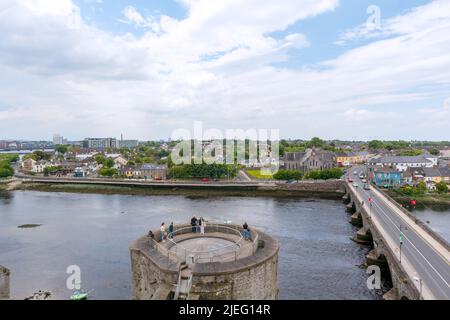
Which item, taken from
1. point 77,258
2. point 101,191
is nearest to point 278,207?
point 77,258

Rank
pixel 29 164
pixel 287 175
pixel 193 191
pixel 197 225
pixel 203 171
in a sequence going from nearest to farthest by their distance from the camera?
1. pixel 197 225
2. pixel 193 191
3. pixel 287 175
4. pixel 203 171
5. pixel 29 164

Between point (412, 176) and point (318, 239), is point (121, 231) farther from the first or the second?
point (412, 176)

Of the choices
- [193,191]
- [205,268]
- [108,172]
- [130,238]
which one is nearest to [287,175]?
[193,191]

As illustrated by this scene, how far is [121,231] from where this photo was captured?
33.3m

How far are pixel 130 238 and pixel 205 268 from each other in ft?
77.5

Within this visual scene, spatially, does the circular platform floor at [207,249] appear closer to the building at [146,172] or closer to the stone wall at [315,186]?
the stone wall at [315,186]

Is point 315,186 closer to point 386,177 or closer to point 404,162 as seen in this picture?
point 386,177

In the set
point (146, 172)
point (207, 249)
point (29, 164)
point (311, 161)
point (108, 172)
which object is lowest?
point (146, 172)

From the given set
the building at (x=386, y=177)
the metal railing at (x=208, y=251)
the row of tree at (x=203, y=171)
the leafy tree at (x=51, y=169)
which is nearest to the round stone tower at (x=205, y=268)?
the metal railing at (x=208, y=251)

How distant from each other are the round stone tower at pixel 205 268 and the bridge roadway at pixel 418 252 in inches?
337

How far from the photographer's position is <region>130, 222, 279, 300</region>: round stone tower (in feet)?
28.5

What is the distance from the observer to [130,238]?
30.7 meters

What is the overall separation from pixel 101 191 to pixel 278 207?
118 feet

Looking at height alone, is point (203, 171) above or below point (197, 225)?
below
